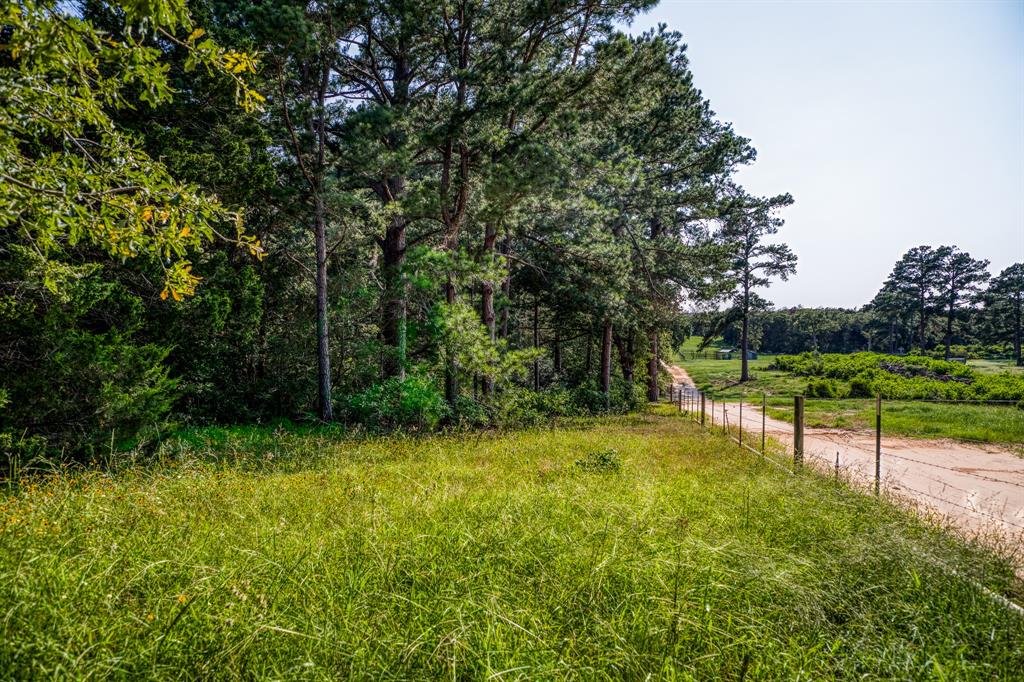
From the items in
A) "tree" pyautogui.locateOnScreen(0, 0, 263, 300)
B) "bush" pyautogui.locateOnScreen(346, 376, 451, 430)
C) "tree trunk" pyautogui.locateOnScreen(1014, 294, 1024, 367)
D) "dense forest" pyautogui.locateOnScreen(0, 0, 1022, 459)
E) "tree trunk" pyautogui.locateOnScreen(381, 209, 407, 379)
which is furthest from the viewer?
"tree trunk" pyautogui.locateOnScreen(1014, 294, 1024, 367)

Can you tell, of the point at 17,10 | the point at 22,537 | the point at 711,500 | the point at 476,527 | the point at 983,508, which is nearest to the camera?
the point at 17,10

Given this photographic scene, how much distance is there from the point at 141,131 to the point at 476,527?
11.2 metres

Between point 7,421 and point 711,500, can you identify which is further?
point 7,421

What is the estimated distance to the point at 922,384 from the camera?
71.4ft

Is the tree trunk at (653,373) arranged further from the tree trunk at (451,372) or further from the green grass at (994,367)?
the green grass at (994,367)

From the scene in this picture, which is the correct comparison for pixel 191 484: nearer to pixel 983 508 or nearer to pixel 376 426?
pixel 376 426

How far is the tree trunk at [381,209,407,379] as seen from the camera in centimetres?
1258

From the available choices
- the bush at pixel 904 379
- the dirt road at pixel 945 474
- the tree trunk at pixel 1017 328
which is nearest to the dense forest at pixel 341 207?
the dirt road at pixel 945 474

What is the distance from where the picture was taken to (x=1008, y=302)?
5422 centimetres

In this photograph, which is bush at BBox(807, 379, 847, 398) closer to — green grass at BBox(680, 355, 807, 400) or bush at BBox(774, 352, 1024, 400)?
bush at BBox(774, 352, 1024, 400)

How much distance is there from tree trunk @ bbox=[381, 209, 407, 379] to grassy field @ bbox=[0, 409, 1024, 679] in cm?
735

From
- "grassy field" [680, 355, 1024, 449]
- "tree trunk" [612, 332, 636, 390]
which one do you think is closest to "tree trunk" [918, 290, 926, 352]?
"grassy field" [680, 355, 1024, 449]

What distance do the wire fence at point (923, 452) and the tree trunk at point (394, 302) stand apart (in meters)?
8.51

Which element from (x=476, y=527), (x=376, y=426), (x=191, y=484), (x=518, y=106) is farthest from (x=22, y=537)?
(x=518, y=106)
